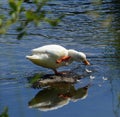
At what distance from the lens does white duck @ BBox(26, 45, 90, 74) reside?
20.3ft

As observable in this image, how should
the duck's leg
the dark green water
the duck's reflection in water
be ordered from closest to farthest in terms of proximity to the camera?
the dark green water → the duck's reflection in water → the duck's leg

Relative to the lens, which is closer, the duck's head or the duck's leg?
the duck's leg

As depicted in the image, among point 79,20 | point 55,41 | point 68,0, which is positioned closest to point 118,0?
point 68,0

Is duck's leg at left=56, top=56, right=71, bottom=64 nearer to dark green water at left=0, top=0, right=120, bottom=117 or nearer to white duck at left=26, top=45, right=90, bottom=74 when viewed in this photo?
white duck at left=26, top=45, right=90, bottom=74

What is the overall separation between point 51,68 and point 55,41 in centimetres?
179

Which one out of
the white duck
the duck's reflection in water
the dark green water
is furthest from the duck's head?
the duck's reflection in water

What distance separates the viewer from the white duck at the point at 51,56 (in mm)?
6199

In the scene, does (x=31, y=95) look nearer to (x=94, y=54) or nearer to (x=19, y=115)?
(x=19, y=115)

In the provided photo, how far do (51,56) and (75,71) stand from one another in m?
0.57

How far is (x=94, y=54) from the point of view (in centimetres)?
744

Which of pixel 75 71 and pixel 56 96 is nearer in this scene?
pixel 56 96

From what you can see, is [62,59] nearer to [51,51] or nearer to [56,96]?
[51,51]

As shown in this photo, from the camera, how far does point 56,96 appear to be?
5.71 meters

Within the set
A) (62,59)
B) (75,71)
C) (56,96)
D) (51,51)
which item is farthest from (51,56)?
(56,96)
